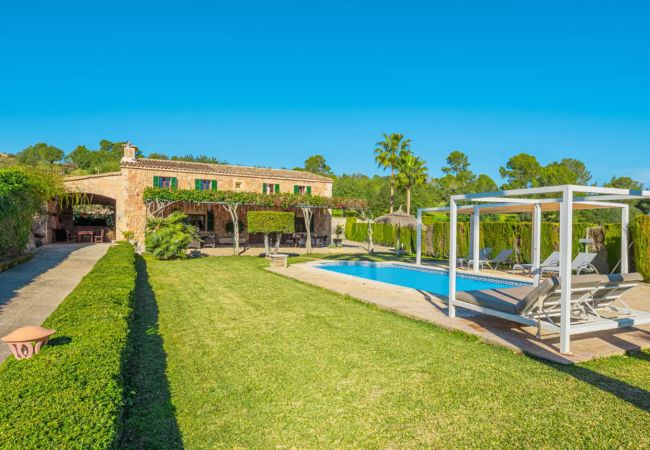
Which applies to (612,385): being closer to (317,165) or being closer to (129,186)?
(129,186)

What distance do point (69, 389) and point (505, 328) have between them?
6030 millimetres

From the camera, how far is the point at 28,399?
2727mm

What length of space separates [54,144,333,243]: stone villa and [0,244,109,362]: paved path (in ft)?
23.1

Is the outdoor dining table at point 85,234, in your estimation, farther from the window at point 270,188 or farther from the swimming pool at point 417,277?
the swimming pool at point 417,277

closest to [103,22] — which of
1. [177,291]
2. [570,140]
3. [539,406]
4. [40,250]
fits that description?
[40,250]

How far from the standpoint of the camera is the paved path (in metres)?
6.43

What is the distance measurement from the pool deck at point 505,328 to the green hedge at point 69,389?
479 cm

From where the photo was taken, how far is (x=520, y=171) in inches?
2052

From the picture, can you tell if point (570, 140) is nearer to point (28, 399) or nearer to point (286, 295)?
point (286, 295)

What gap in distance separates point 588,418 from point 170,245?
16080 mm

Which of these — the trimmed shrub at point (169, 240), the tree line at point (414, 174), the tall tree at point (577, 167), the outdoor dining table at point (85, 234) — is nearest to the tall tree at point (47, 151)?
the tree line at point (414, 174)

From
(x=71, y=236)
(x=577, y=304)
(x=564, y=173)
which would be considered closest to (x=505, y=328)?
(x=577, y=304)

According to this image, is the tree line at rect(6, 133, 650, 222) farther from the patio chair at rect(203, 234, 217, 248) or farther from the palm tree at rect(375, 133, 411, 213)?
the patio chair at rect(203, 234, 217, 248)

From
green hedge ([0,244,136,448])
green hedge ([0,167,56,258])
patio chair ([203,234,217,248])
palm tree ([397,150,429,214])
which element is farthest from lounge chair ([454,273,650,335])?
palm tree ([397,150,429,214])
